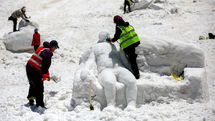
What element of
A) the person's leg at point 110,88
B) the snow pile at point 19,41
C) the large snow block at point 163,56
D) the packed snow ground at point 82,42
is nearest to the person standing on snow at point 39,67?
the packed snow ground at point 82,42

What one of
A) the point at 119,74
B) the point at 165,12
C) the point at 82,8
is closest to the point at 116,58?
the point at 119,74

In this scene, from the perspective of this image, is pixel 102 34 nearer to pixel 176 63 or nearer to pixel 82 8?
pixel 176 63

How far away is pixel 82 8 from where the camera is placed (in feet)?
46.5

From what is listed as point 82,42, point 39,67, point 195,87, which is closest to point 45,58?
point 39,67

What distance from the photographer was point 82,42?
10305 mm

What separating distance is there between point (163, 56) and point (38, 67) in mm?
2761

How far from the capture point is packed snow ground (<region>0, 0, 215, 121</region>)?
4.02 m

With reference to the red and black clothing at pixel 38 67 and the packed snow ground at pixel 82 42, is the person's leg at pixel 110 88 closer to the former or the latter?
the packed snow ground at pixel 82 42

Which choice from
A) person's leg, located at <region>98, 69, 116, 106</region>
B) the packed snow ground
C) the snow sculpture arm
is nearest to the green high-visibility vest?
the packed snow ground

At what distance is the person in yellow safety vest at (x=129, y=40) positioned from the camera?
468 centimetres

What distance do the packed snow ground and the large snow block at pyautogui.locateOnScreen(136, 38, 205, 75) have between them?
31 cm

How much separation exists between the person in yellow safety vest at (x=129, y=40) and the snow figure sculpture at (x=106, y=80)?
0.27 metres

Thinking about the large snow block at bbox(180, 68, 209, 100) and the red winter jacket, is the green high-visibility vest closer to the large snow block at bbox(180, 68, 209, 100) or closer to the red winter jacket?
the large snow block at bbox(180, 68, 209, 100)

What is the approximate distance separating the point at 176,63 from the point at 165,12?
7.74 meters
